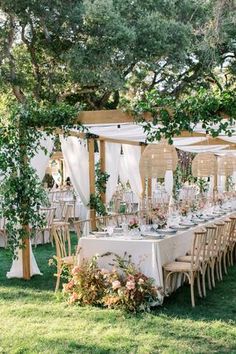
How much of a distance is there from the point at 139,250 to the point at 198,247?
0.69 metres

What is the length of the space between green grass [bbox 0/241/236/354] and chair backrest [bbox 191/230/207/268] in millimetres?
471

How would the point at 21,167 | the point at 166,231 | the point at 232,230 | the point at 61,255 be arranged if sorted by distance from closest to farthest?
the point at 166,231
the point at 61,255
the point at 21,167
the point at 232,230

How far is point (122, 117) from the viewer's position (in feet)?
22.1

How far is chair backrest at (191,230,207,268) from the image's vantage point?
620cm

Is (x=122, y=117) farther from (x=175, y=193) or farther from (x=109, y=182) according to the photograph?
(x=175, y=193)

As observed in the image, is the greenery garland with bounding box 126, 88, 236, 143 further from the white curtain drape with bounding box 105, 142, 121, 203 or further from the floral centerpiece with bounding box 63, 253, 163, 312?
the white curtain drape with bounding box 105, 142, 121, 203

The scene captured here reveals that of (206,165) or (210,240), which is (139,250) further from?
(206,165)

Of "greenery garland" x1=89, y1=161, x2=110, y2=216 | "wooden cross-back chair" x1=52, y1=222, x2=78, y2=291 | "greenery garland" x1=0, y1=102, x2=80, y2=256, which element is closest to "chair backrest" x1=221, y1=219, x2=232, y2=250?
"wooden cross-back chair" x1=52, y1=222, x2=78, y2=291

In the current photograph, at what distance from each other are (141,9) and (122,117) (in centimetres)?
761

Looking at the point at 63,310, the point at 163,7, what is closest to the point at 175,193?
the point at 163,7

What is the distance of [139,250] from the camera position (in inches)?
246

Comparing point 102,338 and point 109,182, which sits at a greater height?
point 109,182

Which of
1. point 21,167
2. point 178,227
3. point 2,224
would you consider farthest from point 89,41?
point 178,227

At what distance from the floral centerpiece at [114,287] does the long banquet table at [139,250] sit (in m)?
0.11
